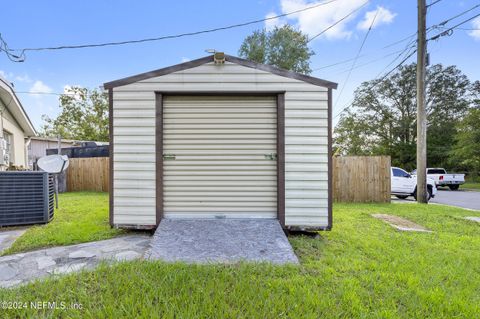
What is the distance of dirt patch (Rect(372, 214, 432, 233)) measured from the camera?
14.2ft

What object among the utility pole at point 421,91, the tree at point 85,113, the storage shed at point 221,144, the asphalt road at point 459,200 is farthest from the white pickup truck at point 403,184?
the tree at point 85,113

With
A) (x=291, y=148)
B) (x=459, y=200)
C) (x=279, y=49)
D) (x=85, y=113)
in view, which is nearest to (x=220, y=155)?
(x=291, y=148)

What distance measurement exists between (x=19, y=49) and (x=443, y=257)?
9970 millimetres

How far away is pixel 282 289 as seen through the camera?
2025 mm

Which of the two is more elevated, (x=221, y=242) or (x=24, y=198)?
(x=24, y=198)

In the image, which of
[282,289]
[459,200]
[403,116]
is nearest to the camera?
[282,289]

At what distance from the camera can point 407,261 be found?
272 centimetres

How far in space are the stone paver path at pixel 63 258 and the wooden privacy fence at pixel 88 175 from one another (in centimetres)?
802

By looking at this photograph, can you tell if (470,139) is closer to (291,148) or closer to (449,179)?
(449,179)

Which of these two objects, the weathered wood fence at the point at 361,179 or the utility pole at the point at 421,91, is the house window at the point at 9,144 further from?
the utility pole at the point at 421,91

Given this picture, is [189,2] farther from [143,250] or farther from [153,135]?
[143,250]

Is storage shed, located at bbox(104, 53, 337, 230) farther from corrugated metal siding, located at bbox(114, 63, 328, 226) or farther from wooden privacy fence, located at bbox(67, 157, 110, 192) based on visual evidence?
wooden privacy fence, located at bbox(67, 157, 110, 192)

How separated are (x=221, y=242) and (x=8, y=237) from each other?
11.0ft

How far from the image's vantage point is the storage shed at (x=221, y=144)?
143 inches
